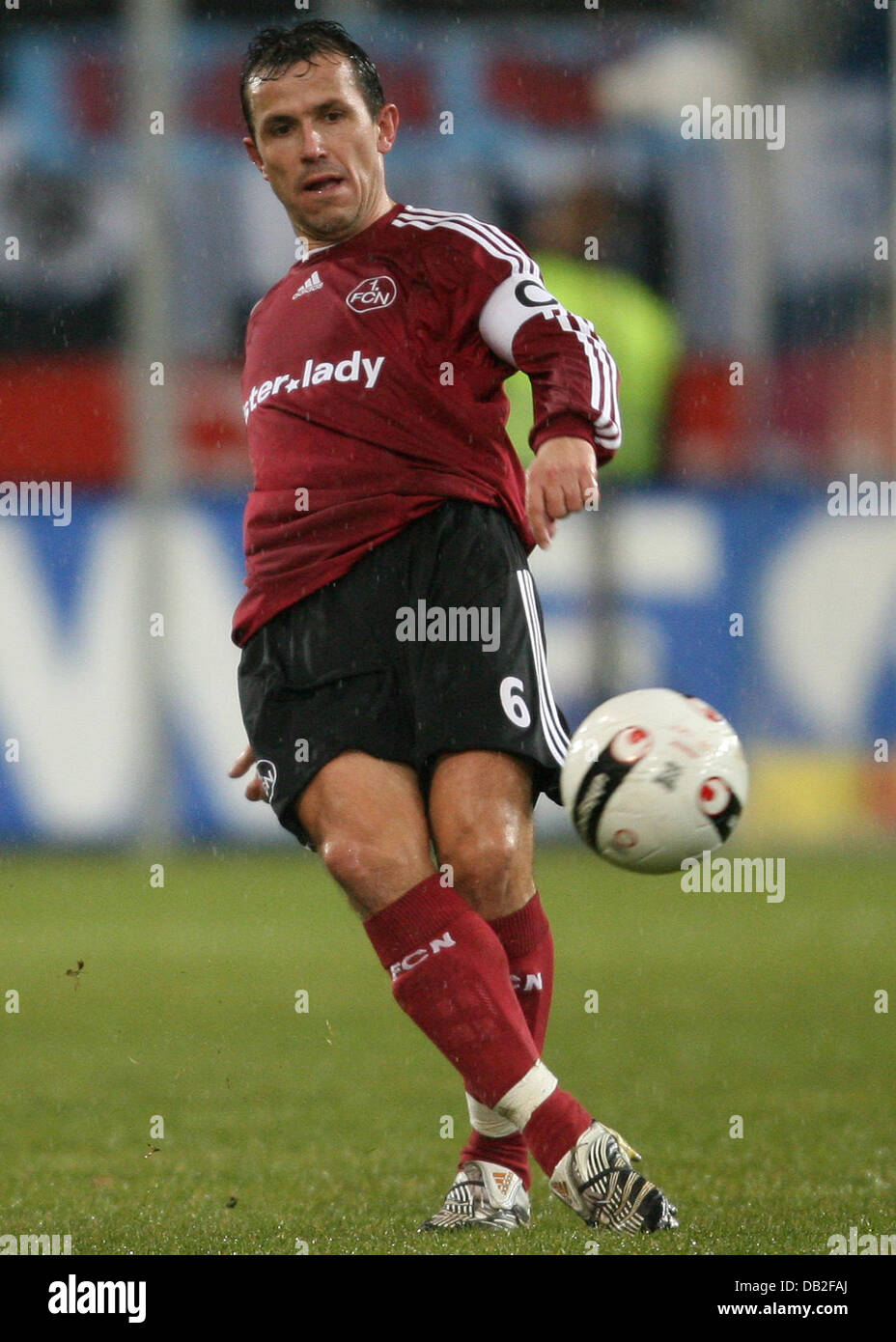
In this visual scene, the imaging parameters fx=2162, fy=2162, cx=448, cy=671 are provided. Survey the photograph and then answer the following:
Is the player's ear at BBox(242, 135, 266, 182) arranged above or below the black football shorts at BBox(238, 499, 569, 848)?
above

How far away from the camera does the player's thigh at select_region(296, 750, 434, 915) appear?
11.8 feet

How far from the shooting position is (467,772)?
364 centimetres

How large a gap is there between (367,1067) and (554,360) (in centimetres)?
267

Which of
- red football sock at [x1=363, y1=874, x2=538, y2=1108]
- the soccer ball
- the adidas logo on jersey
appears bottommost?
red football sock at [x1=363, y1=874, x2=538, y2=1108]

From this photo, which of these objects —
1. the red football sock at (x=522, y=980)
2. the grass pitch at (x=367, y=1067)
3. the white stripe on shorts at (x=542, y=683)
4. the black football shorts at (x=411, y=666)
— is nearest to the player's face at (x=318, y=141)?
the black football shorts at (x=411, y=666)

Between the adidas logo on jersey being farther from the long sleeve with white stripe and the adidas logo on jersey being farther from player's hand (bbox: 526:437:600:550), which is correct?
player's hand (bbox: 526:437:600:550)

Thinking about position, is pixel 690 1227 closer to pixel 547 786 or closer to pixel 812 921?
pixel 547 786

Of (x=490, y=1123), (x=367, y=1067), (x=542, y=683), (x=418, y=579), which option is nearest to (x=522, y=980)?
(x=490, y=1123)

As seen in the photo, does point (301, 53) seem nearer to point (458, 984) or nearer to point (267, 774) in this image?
point (267, 774)

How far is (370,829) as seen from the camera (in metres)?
3.60

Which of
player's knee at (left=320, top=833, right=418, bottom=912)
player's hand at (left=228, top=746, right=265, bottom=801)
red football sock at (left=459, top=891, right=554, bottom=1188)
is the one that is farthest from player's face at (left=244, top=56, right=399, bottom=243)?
red football sock at (left=459, top=891, right=554, bottom=1188)

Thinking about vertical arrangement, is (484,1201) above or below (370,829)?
A: below

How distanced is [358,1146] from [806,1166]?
968mm

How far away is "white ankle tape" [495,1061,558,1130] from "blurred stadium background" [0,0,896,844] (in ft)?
23.4
